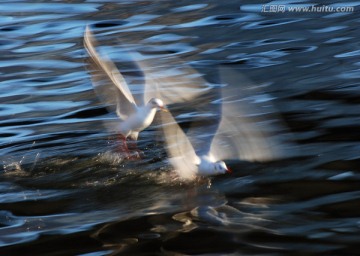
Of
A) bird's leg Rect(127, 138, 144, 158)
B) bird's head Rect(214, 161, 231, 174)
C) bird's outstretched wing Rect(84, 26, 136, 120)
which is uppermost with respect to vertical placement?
bird's outstretched wing Rect(84, 26, 136, 120)

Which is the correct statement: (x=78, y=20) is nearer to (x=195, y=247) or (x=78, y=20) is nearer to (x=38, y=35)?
(x=38, y=35)

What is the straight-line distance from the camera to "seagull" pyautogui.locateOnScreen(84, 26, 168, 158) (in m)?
9.98

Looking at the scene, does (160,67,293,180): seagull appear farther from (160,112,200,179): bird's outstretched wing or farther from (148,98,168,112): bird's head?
(148,98,168,112): bird's head

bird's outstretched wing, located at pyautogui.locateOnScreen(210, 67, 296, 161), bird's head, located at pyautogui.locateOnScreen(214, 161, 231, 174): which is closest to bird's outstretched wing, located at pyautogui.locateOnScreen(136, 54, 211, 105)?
bird's outstretched wing, located at pyautogui.locateOnScreen(210, 67, 296, 161)

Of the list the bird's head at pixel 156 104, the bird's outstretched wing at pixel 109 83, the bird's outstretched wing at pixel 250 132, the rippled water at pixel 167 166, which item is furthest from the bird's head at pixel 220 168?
the bird's outstretched wing at pixel 109 83

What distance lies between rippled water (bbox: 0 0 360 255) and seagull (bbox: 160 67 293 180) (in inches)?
6.7

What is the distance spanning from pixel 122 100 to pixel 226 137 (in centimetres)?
153

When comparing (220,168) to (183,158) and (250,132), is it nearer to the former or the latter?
(183,158)

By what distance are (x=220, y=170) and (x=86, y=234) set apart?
164 cm

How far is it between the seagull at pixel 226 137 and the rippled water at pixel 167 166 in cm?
17

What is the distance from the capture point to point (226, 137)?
937 centimetres

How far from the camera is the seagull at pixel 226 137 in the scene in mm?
9477

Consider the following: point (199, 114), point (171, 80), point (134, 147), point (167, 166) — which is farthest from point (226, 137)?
point (171, 80)

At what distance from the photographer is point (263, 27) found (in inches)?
644
